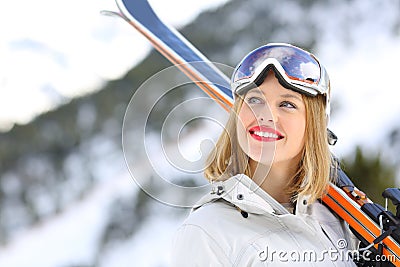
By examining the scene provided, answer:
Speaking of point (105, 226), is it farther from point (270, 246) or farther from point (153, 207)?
point (270, 246)

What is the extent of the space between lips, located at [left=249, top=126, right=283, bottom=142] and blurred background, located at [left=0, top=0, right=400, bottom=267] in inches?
188

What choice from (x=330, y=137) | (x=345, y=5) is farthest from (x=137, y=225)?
(x=330, y=137)

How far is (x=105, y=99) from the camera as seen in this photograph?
8.62m

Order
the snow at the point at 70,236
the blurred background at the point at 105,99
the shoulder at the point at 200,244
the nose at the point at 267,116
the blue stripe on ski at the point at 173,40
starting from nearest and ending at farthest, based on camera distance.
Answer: the shoulder at the point at 200,244, the nose at the point at 267,116, the blue stripe on ski at the point at 173,40, the snow at the point at 70,236, the blurred background at the point at 105,99

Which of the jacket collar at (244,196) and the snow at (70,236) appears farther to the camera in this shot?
the snow at (70,236)

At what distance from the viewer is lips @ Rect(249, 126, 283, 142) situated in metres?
0.95

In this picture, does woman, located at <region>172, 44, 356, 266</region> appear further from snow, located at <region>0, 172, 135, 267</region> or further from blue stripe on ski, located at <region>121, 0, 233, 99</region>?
snow, located at <region>0, 172, 135, 267</region>

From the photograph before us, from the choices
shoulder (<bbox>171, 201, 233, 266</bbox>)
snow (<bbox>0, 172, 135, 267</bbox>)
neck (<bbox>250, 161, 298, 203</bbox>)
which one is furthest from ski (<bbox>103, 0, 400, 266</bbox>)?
snow (<bbox>0, 172, 135, 267</bbox>)

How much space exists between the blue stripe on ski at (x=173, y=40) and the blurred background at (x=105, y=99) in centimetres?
391

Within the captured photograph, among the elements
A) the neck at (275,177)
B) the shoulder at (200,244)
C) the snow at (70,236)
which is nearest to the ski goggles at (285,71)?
the neck at (275,177)

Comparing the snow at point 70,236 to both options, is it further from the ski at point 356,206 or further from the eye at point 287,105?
the eye at point 287,105

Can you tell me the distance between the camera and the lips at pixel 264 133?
0.95 metres

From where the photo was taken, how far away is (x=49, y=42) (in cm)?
941

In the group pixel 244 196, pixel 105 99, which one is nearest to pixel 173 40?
pixel 244 196
